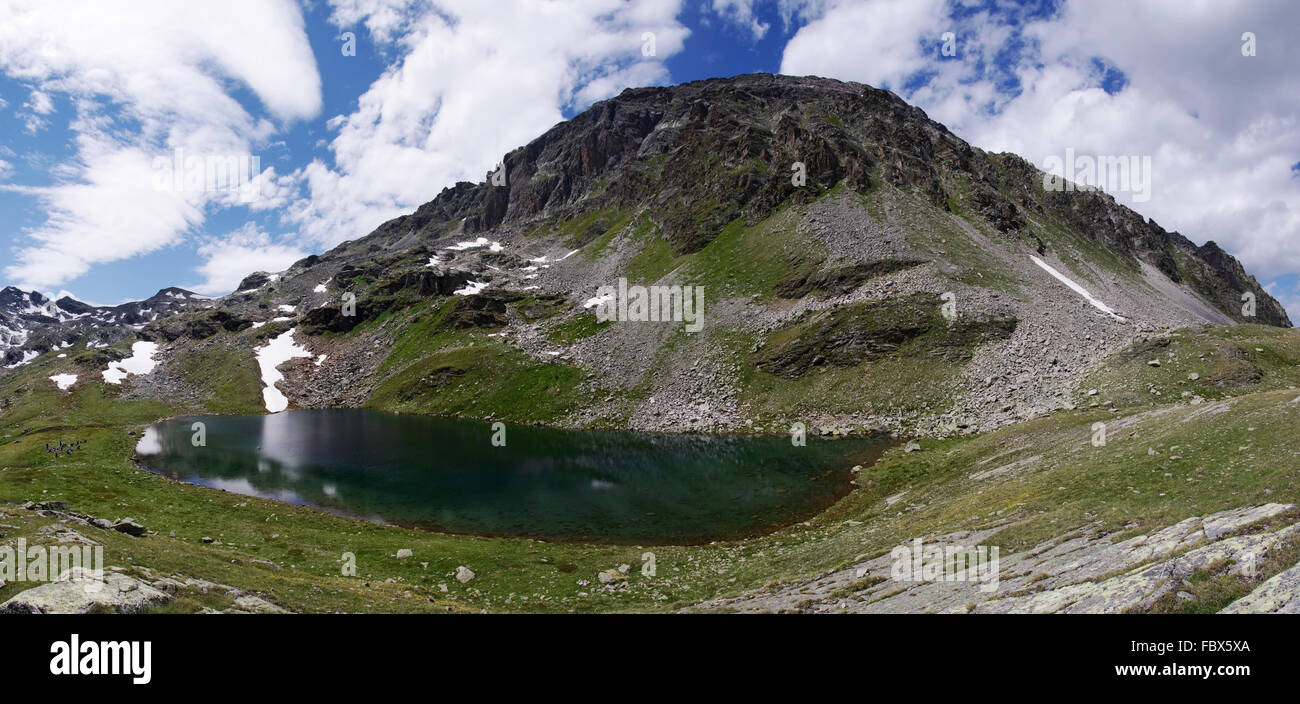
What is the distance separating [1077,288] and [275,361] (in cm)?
19686

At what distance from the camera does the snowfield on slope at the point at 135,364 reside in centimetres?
13562

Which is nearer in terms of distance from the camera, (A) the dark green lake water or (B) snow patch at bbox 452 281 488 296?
(A) the dark green lake water

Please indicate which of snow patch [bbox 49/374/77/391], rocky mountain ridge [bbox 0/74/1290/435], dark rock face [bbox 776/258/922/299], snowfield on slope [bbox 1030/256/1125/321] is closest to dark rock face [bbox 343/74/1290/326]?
rocky mountain ridge [bbox 0/74/1290/435]

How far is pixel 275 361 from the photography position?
5994 inches

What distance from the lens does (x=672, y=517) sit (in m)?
42.6

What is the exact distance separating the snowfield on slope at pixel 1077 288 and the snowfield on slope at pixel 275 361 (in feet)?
562

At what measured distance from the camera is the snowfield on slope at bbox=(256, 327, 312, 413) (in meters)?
132

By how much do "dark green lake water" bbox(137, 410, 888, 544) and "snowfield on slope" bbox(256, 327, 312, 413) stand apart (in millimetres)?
41843

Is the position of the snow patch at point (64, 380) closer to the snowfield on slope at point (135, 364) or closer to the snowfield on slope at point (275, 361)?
the snowfield on slope at point (135, 364)

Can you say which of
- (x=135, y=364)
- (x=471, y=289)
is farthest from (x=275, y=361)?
(x=471, y=289)

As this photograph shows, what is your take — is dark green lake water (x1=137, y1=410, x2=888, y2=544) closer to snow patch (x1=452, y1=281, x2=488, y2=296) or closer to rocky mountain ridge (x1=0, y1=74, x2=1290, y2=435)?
rocky mountain ridge (x1=0, y1=74, x2=1290, y2=435)
